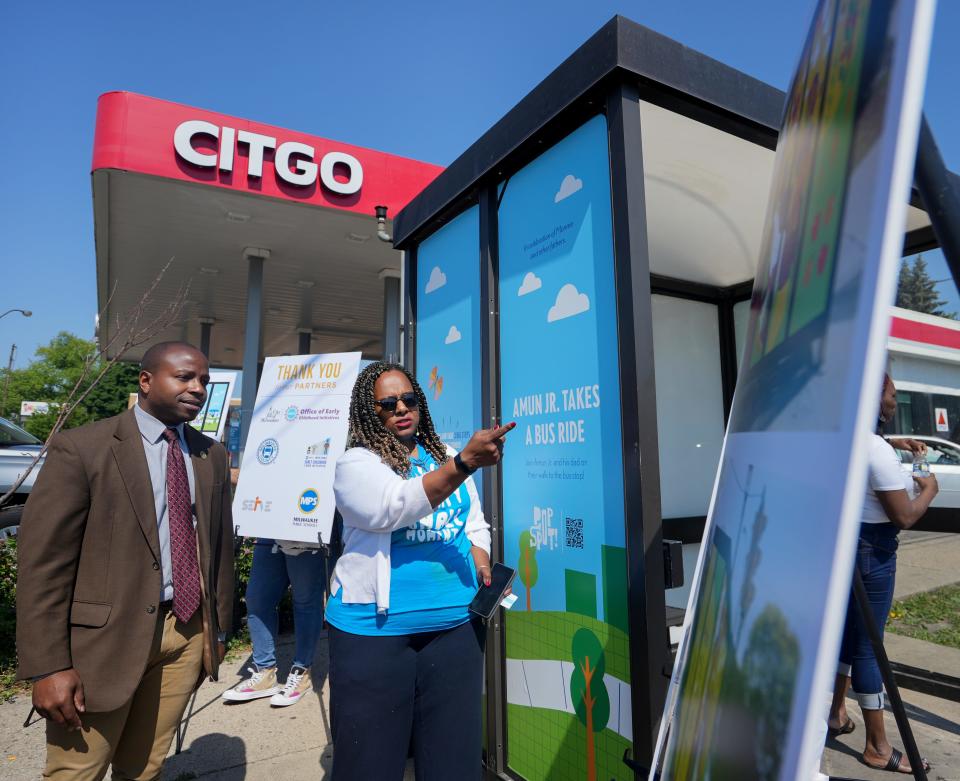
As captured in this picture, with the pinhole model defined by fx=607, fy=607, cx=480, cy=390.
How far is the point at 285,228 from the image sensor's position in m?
8.12

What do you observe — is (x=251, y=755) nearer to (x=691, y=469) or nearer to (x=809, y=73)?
(x=691, y=469)

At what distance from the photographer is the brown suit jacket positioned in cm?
193

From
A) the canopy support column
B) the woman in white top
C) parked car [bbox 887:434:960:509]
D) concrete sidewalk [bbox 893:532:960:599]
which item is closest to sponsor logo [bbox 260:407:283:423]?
the woman in white top

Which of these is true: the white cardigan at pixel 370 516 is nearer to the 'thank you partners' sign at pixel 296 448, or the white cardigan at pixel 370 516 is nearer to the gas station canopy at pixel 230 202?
the 'thank you partners' sign at pixel 296 448

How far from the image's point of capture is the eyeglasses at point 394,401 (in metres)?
2.14

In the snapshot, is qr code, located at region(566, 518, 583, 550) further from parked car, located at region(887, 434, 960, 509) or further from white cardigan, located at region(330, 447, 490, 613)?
parked car, located at region(887, 434, 960, 509)

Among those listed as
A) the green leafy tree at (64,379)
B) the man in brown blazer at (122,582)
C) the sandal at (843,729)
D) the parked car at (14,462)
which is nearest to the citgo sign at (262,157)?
the parked car at (14,462)

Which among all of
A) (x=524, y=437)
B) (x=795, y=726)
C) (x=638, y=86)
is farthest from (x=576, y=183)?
(x=795, y=726)

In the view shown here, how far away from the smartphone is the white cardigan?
34cm

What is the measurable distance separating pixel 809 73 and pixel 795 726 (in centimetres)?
76

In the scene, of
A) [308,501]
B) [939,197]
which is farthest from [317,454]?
[939,197]

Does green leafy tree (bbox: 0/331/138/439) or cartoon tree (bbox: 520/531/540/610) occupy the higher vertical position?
green leafy tree (bbox: 0/331/138/439)

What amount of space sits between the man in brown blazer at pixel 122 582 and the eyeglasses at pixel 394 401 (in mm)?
786

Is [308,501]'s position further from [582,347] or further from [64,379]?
[64,379]
